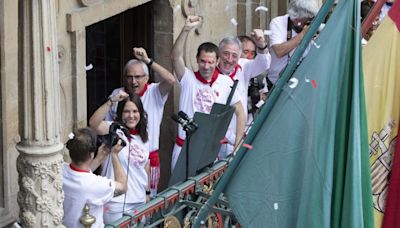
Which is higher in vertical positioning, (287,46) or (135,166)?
(287,46)

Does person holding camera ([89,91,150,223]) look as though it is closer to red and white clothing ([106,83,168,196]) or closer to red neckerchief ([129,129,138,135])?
red neckerchief ([129,129,138,135])

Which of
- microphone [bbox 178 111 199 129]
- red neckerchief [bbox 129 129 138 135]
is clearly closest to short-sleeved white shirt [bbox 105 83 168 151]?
red neckerchief [bbox 129 129 138 135]

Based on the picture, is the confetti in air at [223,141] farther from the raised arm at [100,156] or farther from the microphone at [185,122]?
the raised arm at [100,156]

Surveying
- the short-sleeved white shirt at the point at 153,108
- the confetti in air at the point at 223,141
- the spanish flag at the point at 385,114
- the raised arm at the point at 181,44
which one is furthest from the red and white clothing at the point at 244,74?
the spanish flag at the point at 385,114

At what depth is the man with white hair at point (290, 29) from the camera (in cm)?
721

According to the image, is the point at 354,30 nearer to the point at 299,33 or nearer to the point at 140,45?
the point at 299,33

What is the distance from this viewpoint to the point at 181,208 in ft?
18.9

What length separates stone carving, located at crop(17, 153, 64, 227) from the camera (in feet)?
15.6

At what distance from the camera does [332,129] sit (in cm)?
389

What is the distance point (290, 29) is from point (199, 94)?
0.84 metres

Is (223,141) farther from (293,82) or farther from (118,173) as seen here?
(293,82)

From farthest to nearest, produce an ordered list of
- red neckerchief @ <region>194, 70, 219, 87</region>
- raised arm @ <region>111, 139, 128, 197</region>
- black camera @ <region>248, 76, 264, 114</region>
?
black camera @ <region>248, 76, 264, 114</region> < red neckerchief @ <region>194, 70, 219, 87</region> < raised arm @ <region>111, 139, 128, 197</region>

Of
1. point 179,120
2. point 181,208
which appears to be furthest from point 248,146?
point 179,120

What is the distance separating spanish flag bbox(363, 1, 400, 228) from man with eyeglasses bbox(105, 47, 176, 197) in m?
2.72
